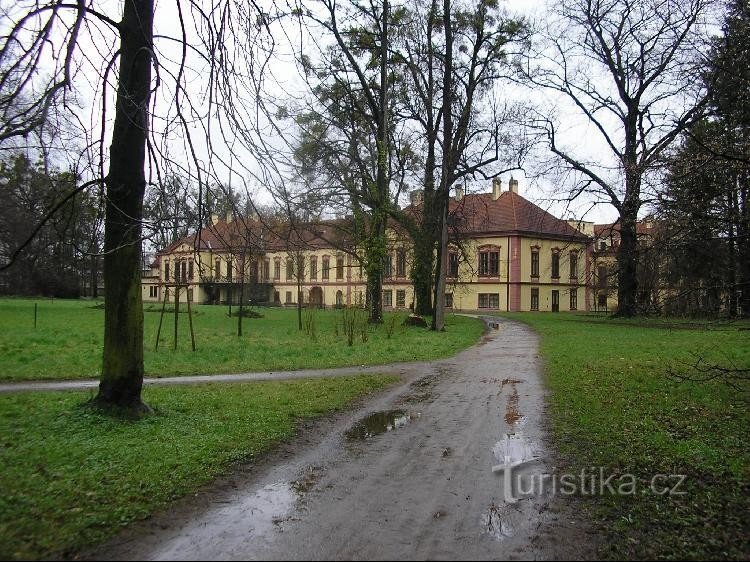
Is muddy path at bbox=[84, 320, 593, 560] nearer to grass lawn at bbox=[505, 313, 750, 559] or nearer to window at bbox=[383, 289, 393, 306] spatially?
grass lawn at bbox=[505, 313, 750, 559]

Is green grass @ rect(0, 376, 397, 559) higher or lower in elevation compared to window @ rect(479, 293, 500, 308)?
lower

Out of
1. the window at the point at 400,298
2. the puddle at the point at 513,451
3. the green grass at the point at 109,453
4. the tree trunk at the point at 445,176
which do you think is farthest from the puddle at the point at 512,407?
the window at the point at 400,298

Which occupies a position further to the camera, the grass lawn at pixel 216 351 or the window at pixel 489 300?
the window at pixel 489 300

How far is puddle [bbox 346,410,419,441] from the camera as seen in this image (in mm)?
7574

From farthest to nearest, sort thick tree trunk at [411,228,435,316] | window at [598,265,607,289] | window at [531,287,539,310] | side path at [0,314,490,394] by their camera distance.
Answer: window at [531,287,539,310] < window at [598,265,607,289] < thick tree trunk at [411,228,435,316] < side path at [0,314,490,394]

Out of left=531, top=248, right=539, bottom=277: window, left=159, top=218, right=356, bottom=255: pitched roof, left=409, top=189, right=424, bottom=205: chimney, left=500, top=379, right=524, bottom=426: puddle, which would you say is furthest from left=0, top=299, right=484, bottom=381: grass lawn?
left=531, top=248, right=539, bottom=277: window

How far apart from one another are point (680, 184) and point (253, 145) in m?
6.61

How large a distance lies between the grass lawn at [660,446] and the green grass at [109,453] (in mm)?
3695

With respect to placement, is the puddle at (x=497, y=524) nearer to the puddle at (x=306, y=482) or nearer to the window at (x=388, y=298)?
the puddle at (x=306, y=482)

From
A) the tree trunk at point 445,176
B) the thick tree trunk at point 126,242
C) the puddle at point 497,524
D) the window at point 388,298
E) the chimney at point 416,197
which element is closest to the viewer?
the puddle at point 497,524

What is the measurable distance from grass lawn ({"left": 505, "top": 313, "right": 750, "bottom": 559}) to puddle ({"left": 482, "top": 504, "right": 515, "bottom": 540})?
708 millimetres

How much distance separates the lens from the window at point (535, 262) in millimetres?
60000

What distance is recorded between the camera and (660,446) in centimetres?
Answer: 666

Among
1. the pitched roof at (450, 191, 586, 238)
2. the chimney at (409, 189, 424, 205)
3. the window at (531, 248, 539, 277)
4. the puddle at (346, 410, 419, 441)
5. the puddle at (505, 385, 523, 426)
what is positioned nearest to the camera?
the puddle at (346, 410, 419, 441)
